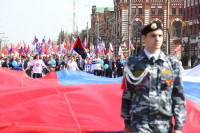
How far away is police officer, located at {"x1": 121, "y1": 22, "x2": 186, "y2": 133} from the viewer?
145 inches

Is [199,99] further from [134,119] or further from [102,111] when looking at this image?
[134,119]

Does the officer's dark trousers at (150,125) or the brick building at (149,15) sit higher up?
the brick building at (149,15)

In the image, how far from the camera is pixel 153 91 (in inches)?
147

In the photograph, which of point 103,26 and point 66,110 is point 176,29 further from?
point 66,110

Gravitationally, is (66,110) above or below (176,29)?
below

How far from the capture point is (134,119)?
12.3ft

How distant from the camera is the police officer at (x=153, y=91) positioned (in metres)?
3.68

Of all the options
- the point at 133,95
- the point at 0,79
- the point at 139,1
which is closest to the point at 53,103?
the point at 133,95

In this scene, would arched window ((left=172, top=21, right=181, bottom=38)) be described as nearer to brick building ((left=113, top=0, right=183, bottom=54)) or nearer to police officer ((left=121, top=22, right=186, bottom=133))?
brick building ((left=113, top=0, right=183, bottom=54))

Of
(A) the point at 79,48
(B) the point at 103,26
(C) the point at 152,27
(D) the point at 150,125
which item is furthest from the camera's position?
(B) the point at 103,26

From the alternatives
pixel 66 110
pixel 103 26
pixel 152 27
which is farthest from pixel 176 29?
pixel 152 27

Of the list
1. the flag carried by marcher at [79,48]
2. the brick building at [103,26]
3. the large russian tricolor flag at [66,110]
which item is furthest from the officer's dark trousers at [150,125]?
the brick building at [103,26]

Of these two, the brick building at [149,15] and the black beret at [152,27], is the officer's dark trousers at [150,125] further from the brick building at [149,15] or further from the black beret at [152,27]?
the brick building at [149,15]

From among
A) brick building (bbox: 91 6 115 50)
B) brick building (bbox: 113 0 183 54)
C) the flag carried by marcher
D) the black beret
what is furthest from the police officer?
brick building (bbox: 113 0 183 54)
